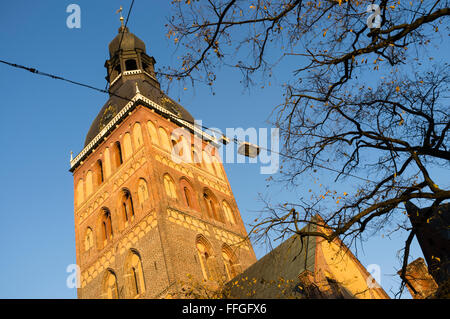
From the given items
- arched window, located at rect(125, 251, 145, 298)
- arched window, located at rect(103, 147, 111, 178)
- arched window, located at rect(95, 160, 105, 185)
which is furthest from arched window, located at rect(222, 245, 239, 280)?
arched window, located at rect(95, 160, 105, 185)

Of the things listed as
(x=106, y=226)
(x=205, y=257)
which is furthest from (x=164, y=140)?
(x=205, y=257)

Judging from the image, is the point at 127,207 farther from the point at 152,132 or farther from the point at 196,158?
the point at 196,158

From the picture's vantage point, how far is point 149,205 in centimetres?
2153

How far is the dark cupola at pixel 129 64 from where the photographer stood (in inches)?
1226

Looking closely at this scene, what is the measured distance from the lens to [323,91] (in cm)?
730

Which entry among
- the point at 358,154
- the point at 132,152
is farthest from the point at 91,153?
the point at 358,154

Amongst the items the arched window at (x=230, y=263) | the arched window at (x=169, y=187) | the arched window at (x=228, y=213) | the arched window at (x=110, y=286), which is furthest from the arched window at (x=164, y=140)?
the arched window at (x=110, y=286)

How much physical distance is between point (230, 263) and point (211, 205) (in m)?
3.76

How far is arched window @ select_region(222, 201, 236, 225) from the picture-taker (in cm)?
2536

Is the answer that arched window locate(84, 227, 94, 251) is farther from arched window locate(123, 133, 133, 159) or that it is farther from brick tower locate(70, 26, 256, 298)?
arched window locate(123, 133, 133, 159)

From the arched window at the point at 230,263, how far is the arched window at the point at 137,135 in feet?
22.8

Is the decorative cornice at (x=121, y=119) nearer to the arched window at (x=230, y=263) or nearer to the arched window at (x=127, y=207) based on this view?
the arched window at (x=127, y=207)

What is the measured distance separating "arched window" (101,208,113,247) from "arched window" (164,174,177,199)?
152 inches
